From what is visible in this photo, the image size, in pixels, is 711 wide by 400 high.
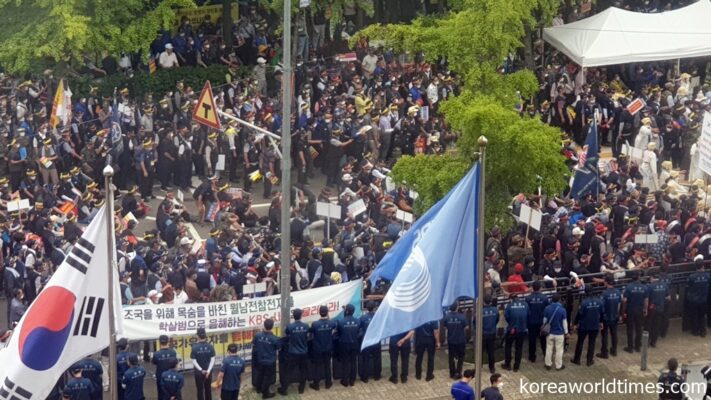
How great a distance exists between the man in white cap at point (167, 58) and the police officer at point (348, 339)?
1497 centimetres

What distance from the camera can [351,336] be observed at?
22.1 m

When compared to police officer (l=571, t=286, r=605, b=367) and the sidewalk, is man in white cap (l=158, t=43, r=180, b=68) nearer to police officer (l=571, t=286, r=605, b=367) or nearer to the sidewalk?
the sidewalk

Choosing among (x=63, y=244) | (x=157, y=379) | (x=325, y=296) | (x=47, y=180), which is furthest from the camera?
(x=47, y=180)

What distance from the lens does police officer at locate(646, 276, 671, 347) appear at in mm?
23691

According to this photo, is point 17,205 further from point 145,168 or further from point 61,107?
point 61,107

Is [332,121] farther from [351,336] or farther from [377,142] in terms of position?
[351,336]

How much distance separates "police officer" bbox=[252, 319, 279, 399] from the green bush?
1386cm

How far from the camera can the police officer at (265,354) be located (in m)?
21.6

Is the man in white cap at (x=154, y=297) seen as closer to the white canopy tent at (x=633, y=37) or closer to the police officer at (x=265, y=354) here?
the police officer at (x=265, y=354)

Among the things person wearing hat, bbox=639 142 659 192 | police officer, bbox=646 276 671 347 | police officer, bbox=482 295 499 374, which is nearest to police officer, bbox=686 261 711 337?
police officer, bbox=646 276 671 347

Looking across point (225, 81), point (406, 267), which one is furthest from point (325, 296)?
point (225, 81)

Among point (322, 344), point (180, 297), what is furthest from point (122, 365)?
point (322, 344)

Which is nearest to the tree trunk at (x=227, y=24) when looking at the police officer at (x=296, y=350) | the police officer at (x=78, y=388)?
the police officer at (x=296, y=350)

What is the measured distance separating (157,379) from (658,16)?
19838 mm
